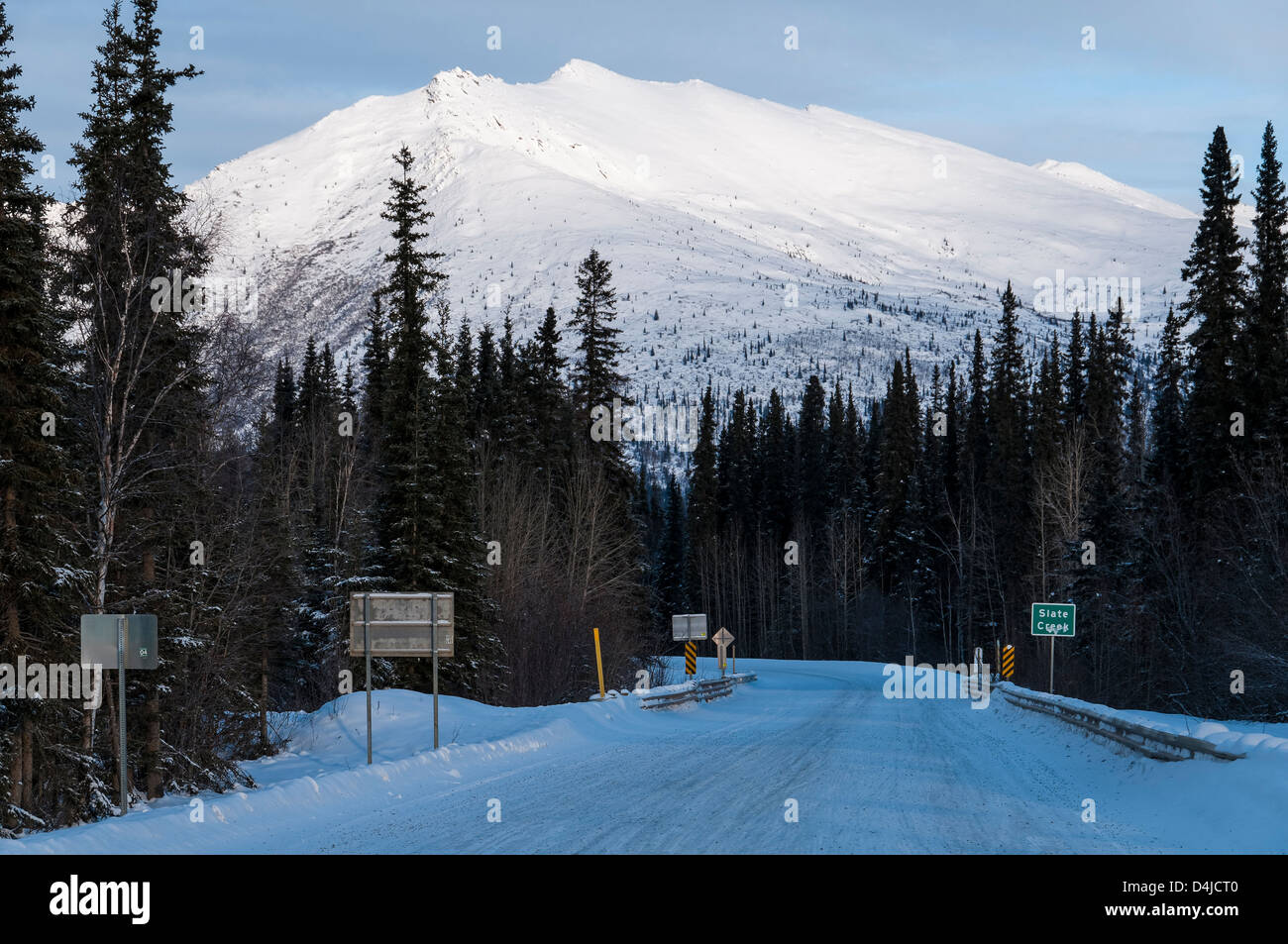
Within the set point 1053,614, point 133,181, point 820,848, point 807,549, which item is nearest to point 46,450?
point 133,181

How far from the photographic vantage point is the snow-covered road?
11188mm

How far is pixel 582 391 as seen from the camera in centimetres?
5525

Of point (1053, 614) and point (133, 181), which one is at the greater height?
point (133, 181)

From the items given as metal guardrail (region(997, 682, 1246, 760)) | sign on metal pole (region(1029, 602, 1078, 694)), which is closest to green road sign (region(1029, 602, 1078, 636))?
sign on metal pole (region(1029, 602, 1078, 694))

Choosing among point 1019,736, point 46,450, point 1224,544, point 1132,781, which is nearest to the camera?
point 1132,781

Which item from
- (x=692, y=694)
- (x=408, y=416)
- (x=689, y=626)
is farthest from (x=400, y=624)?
(x=408, y=416)

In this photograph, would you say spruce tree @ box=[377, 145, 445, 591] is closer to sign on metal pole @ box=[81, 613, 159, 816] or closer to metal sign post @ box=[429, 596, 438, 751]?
metal sign post @ box=[429, 596, 438, 751]

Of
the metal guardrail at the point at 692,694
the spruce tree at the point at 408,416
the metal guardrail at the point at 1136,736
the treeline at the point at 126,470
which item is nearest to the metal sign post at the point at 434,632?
the treeline at the point at 126,470

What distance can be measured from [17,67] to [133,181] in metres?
2.19

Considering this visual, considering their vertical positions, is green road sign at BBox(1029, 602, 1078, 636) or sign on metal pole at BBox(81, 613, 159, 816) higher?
sign on metal pole at BBox(81, 613, 159, 816)

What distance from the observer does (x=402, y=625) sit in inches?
699

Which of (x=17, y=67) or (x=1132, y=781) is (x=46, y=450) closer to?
(x=17, y=67)

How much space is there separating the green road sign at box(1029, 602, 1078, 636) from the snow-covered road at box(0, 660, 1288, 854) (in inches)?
251

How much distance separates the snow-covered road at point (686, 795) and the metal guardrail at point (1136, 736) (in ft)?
0.62
